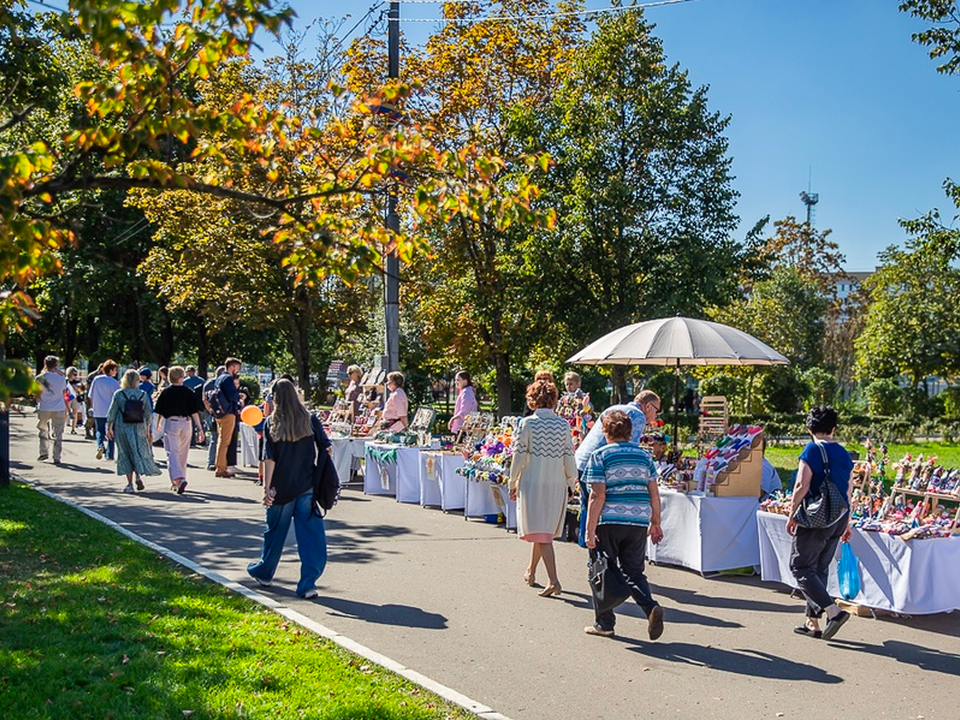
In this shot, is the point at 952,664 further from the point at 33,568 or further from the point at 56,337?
the point at 56,337

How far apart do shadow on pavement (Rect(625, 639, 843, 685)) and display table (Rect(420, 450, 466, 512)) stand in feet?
21.9

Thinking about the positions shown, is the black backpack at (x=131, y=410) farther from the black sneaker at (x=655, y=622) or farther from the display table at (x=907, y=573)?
the display table at (x=907, y=573)

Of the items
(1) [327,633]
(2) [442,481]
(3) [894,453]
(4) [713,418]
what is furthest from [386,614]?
(3) [894,453]

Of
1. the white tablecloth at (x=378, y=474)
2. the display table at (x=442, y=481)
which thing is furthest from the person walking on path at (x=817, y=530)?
the white tablecloth at (x=378, y=474)

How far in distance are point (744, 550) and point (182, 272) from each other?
22.8 m

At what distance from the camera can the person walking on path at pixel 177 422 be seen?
49.4 feet

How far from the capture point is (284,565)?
9.88 meters

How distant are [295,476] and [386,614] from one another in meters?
1.46

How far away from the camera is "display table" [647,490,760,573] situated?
973cm

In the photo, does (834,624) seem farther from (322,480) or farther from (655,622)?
(322,480)

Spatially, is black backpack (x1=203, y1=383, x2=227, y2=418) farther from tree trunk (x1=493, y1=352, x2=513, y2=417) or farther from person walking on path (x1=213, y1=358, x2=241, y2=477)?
tree trunk (x1=493, y1=352, x2=513, y2=417)

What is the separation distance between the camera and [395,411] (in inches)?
635

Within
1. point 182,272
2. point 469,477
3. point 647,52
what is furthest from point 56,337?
point 469,477

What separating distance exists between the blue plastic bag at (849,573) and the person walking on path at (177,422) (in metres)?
10.1
